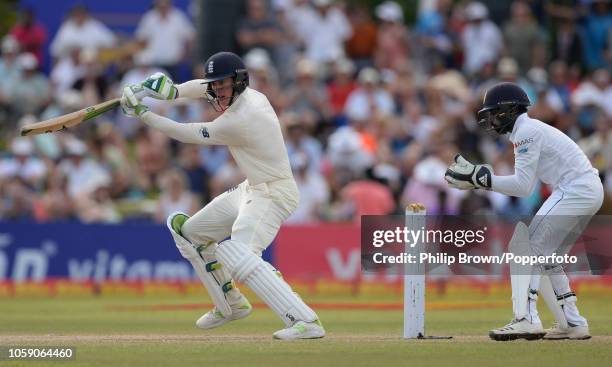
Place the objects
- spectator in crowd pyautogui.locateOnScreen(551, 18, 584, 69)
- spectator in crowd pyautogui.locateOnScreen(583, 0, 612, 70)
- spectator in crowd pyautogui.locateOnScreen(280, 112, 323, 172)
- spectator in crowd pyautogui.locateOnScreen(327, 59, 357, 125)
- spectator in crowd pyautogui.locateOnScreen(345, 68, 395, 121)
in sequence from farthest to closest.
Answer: spectator in crowd pyautogui.locateOnScreen(551, 18, 584, 69)
spectator in crowd pyautogui.locateOnScreen(583, 0, 612, 70)
spectator in crowd pyautogui.locateOnScreen(327, 59, 357, 125)
spectator in crowd pyautogui.locateOnScreen(345, 68, 395, 121)
spectator in crowd pyautogui.locateOnScreen(280, 112, 323, 172)

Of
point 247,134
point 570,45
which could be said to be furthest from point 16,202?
point 570,45

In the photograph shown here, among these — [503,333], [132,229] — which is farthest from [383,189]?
[503,333]

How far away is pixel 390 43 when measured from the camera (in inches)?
762

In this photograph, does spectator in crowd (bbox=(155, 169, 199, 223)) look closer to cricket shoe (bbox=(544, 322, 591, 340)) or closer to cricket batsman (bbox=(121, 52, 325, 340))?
cricket batsman (bbox=(121, 52, 325, 340))

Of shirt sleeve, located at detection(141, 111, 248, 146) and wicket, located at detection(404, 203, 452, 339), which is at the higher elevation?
shirt sleeve, located at detection(141, 111, 248, 146)

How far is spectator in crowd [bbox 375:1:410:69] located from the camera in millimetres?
19328

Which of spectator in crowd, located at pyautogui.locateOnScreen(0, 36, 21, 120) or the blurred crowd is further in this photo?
spectator in crowd, located at pyautogui.locateOnScreen(0, 36, 21, 120)

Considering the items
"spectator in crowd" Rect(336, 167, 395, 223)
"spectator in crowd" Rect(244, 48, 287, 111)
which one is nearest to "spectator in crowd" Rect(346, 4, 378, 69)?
"spectator in crowd" Rect(244, 48, 287, 111)

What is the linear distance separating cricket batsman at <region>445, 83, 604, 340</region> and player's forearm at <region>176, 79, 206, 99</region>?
2219 millimetres

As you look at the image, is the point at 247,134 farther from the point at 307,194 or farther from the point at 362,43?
the point at 362,43

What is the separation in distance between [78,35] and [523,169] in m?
11.3

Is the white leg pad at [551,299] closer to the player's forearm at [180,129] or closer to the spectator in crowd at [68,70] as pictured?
the player's forearm at [180,129]

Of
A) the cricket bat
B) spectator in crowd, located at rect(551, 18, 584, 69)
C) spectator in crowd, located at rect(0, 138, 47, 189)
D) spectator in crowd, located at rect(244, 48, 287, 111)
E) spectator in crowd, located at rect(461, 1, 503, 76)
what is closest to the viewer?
the cricket bat

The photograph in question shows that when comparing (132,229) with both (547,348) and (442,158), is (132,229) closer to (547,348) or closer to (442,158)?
(442,158)
